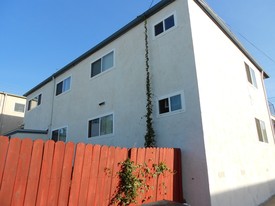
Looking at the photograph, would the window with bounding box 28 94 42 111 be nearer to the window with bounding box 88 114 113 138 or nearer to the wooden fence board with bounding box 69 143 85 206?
the window with bounding box 88 114 113 138

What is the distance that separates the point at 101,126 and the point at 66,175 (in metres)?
6.13

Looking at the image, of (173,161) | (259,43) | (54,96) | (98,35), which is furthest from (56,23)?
(259,43)

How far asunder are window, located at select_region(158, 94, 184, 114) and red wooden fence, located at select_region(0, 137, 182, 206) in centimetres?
232

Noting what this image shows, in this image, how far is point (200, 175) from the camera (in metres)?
6.21

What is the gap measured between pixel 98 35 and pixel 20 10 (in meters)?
3.86

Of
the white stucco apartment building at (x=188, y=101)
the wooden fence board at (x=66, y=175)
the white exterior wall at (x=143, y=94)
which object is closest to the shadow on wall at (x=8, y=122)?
the white stucco apartment building at (x=188, y=101)

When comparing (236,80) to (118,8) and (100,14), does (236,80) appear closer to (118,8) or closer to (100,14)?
(118,8)

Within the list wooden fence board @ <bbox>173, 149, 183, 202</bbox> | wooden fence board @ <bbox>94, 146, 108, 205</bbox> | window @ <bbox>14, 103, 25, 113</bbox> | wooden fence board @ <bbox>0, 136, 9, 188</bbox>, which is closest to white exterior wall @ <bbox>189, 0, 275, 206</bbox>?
wooden fence board @ <bbox>173, 149, 183, 202</bbox>

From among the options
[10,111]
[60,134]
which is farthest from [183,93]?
[10,111]

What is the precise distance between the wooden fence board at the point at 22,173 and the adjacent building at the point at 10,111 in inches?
860

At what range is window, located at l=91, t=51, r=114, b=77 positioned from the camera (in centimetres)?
1070

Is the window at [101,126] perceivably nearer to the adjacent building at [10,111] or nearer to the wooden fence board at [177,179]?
the wooden fence board at [177,179]

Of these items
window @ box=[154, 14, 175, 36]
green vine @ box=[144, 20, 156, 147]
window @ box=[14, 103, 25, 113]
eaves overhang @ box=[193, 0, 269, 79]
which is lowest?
green vine @ box=[144, 20, 156, 147]

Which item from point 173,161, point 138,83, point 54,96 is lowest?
point 173,161
